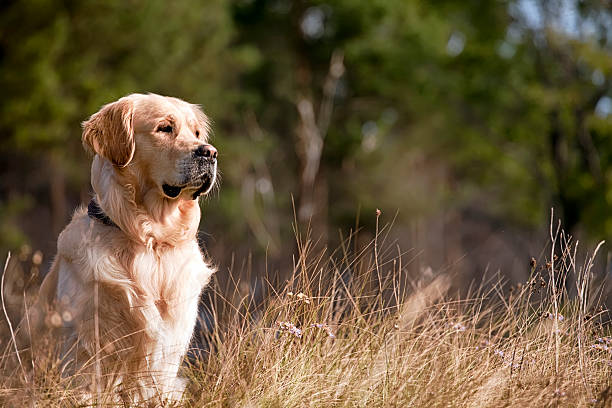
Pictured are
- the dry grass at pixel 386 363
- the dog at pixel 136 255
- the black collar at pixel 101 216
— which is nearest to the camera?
the dry grass at pixel 386 363

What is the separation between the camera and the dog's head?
375 centimetres

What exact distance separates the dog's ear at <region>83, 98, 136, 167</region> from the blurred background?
138 inches

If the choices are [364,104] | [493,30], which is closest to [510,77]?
[493,30]

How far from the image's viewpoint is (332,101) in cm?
2264

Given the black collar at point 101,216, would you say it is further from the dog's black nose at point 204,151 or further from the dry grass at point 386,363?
the dry grass at point 386,363

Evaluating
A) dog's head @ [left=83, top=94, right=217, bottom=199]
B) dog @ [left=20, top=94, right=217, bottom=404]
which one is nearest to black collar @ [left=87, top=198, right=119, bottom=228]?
dog @ [left=20, top=94, right=217, bottom=404]

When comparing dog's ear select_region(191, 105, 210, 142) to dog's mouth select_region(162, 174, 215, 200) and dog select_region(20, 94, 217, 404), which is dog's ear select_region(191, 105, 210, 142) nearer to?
dog select_region(20, 94, 217, 404)

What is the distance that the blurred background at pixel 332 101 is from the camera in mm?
13633

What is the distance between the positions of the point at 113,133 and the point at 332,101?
62.9 feet

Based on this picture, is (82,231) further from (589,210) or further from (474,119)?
(474,119)

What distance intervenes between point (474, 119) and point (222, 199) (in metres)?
8.72

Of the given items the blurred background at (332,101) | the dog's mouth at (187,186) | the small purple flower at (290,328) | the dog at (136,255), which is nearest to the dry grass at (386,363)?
the small purple flower at (290,328)

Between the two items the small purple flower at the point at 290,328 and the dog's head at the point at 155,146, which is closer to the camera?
the small purple flower at the point at 290,328

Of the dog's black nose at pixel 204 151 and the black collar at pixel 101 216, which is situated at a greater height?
the dog's black nose at pixel 204 151
